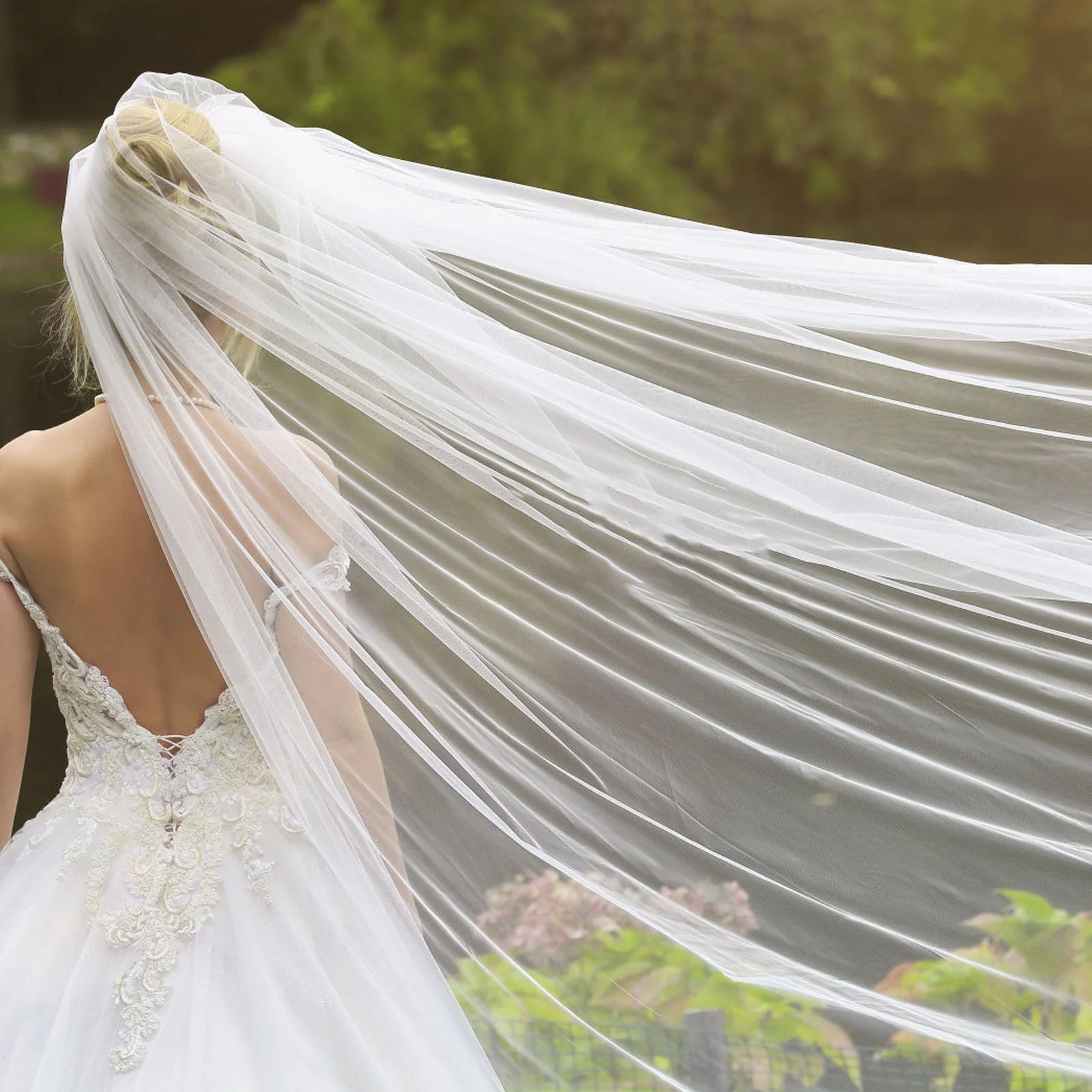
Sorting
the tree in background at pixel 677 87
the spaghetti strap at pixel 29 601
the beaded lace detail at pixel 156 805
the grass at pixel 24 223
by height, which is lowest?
the beaded lace detail at pixel 156 805

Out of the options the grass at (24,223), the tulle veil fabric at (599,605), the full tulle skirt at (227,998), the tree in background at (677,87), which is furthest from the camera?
the tree in background at (677,87)

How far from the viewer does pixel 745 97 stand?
619 centimetres

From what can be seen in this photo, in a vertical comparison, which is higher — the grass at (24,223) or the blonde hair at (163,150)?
the grass at (24,223)

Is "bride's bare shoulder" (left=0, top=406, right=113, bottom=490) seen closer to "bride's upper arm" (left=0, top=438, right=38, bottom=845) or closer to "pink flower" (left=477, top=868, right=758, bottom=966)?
"bride's upper arm" (left=0, top=438, right=38, bottom=845)

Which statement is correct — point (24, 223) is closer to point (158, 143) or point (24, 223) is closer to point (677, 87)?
point (677, 87)

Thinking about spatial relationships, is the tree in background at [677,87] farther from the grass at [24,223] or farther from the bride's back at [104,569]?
the bride's back at [104,569]

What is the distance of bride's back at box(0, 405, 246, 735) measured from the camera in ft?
3.48

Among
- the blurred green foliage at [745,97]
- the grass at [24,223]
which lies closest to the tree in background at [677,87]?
the blurred green foliage at [745,97]

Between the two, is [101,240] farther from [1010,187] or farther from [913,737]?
[1010,187]

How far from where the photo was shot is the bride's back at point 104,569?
1.06 metres

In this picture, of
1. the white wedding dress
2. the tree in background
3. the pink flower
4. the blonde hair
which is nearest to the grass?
the tree in background

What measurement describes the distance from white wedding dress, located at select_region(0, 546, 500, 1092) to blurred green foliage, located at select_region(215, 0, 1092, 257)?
16.6ft

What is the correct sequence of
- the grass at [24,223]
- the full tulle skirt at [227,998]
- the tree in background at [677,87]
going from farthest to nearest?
the tree in background at [677,87] → the grass at [24,223] → the full tulle skirt at [227,998]

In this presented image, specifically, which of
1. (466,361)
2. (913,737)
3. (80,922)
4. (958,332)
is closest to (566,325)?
(466,361)
